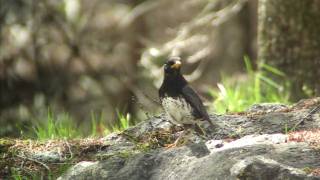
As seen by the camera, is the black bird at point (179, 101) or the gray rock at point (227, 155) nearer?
the gray rock at point (227, 155)

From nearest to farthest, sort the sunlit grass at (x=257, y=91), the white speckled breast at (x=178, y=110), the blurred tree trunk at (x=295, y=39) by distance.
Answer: the white speckled breast at (x=178, y=110) → the sunlit grass at (x=257, y=91) → the blurred tree trunk at (x=295, y=39)

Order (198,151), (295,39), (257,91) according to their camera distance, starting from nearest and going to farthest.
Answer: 1. (198,151)
2. (257,91)
3. (295,39)

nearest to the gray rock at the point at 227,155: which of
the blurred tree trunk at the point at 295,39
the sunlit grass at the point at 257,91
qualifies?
the sunlit grass at the point at 257,91

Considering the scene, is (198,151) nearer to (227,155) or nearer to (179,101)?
(227,155)

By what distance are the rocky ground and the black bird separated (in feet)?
0.56

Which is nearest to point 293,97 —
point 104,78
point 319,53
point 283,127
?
point 319,53

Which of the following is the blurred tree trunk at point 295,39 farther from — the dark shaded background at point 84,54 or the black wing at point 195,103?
the black wing at point 195,103

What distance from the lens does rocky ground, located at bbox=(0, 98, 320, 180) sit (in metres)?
4.54

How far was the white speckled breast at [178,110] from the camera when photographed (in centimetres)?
565

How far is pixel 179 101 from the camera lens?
5680 mm

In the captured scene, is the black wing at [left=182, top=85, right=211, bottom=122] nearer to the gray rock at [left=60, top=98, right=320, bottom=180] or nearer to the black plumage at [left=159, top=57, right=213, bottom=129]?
the black plumage at [left=159, top=57, right=213, bottom=129]

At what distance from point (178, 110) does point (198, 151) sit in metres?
0.66

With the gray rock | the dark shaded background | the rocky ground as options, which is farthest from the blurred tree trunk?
the gray rock

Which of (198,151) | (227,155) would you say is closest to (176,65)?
(198,151)
